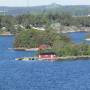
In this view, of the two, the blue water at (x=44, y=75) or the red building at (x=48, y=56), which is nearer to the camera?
the blue water at (x=44, y=75)

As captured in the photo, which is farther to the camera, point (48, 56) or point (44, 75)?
point (48, 56)

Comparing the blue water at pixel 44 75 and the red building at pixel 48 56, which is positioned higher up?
the blue water at pixel 44 75

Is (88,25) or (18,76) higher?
(18,76)

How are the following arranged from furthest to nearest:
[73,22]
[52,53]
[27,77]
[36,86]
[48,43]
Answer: [73,22], [48,43], [52,53], [27,77], [36,86]

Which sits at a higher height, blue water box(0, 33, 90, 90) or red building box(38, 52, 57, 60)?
blue water box(0, 33, 90, 90)

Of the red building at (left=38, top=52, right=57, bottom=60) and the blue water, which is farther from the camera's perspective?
the red building at (left=38, top=52, right=57, bottom=60)

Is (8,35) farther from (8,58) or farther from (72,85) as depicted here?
(72,85)

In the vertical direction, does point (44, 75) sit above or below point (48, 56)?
above

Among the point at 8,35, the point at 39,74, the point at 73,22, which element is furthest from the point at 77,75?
the point at 73,22
